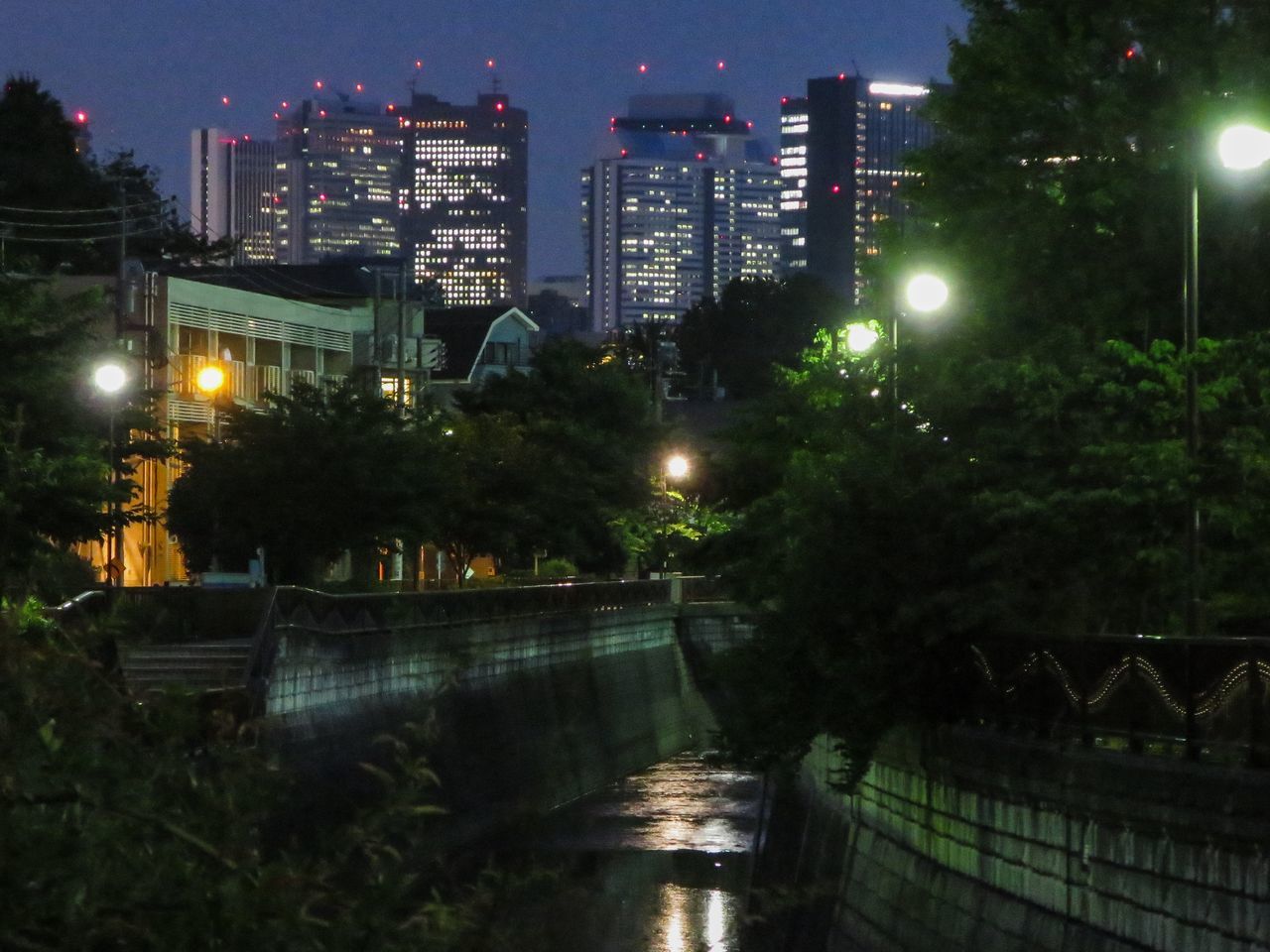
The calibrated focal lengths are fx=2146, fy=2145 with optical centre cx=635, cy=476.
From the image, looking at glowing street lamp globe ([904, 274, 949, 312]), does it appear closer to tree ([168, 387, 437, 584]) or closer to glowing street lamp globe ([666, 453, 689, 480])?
tree ([168, 387, 437, 584])

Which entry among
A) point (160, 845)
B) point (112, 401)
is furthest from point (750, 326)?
point (160, 845)

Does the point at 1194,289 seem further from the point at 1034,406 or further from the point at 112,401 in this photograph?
the point at 112,401

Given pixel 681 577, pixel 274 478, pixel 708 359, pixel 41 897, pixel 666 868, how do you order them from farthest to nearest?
pixel 708 359, pixel 681 577, pixel 274 478, pixel 666 868, pixel 41 897

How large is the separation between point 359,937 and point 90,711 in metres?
1.17

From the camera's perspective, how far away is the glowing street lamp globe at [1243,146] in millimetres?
16812

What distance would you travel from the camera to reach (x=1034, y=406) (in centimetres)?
2300

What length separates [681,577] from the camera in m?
70.6

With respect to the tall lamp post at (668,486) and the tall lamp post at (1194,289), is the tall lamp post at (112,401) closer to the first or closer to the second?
the tall lamp post at (1194,289)

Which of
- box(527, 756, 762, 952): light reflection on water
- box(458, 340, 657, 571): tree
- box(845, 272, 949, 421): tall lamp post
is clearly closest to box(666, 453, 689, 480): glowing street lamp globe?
box(458, 340, 657, 571): tree

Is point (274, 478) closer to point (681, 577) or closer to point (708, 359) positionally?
point (681, 577)

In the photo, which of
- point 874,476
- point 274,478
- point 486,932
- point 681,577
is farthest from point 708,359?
point 486,932

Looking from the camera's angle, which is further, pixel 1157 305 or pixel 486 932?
pixel 1157 305

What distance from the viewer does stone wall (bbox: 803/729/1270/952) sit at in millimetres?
12852

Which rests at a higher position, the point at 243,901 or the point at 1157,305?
the point at 1157,305
